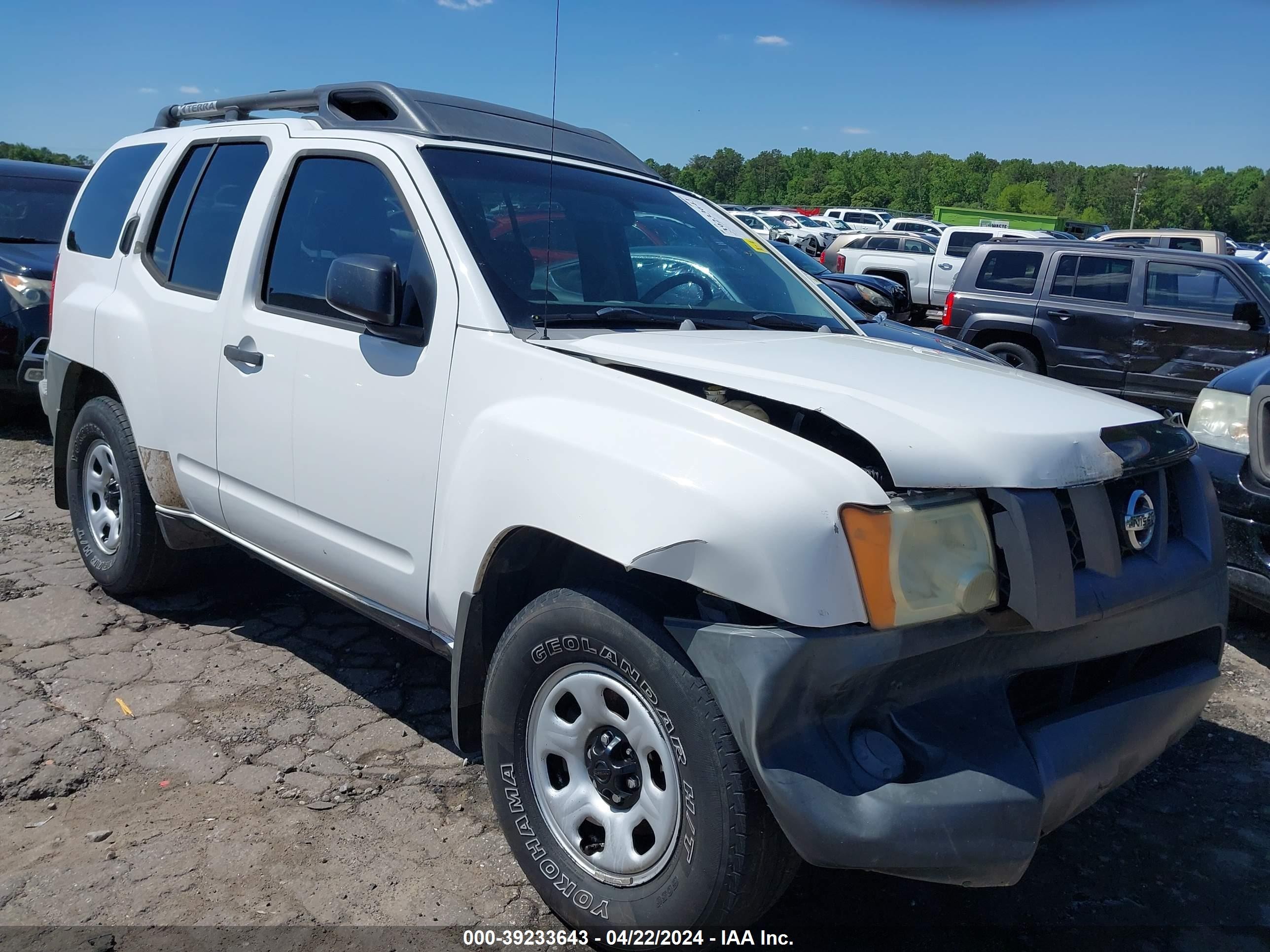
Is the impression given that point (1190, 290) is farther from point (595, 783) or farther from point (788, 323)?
point (595, 783)

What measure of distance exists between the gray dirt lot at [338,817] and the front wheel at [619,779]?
0.28 meters

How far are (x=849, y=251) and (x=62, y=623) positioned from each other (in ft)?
60.1

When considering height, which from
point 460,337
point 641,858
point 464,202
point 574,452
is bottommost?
point 641,858

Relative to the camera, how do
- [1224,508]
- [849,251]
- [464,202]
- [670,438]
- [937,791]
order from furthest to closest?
1. [849,251]
2. [1224,508]
3. [464,202]
4. [670,438]
5. [937,791]

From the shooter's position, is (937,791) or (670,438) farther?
(670,438)

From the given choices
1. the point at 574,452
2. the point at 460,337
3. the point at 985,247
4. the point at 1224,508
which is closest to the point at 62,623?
the point at 460,337

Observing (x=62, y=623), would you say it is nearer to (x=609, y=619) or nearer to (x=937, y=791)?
(x=609, y=619)

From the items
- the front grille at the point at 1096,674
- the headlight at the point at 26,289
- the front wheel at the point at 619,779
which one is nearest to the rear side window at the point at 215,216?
the front wheel at the point at 619,779

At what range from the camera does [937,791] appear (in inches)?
75.2

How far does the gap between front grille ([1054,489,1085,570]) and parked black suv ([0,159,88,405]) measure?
612 cm

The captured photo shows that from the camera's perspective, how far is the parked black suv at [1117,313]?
372 inches

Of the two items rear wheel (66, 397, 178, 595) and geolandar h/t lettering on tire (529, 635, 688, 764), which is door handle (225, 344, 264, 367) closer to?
rear wheel (66, 397, 178, 595)

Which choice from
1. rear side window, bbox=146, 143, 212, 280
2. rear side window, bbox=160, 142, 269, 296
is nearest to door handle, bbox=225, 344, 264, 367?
rear side window, bbox=160, 142, 269, 296

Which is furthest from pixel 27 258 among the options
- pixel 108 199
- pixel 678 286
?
pixel 678 286
